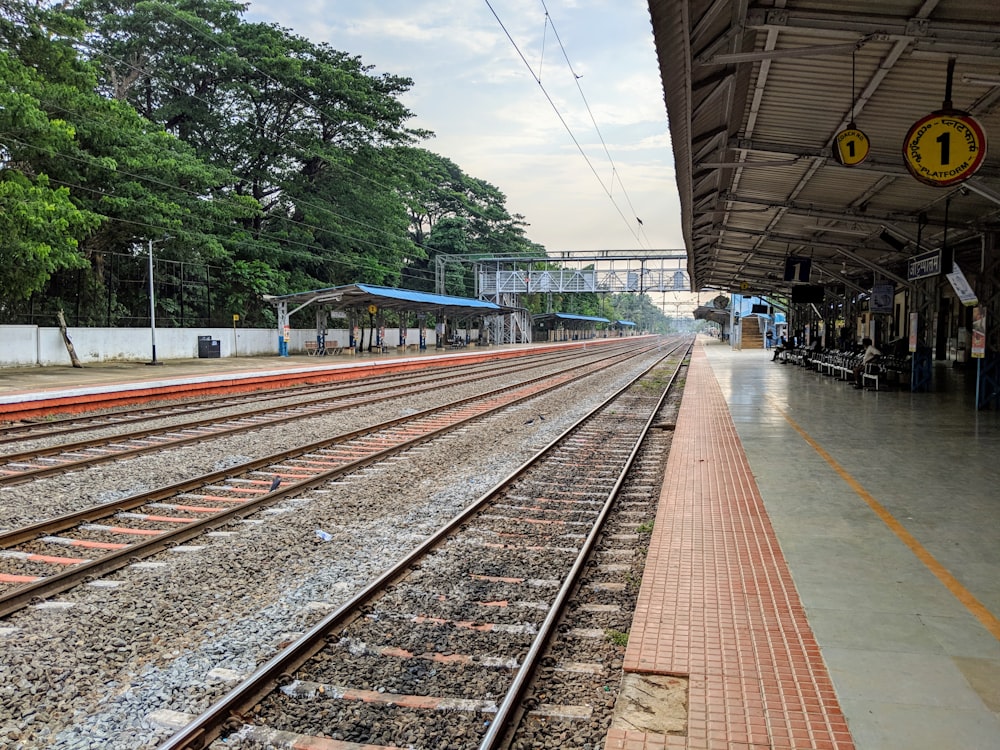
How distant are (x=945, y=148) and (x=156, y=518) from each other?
321 inches

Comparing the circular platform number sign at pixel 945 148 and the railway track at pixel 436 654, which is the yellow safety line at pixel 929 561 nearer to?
the railway track at pixel 436 654

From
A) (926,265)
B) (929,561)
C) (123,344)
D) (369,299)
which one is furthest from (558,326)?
(929,561)

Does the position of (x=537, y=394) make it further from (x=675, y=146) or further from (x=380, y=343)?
(x=380, y=343)

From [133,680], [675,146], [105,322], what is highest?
[675,146]

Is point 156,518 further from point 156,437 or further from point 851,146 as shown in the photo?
point 851,146

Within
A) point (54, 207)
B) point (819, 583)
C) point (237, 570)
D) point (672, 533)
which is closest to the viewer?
point (819, 583)

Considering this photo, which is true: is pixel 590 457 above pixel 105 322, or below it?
below

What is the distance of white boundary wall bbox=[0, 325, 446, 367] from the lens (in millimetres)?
22766

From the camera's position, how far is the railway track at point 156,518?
506 centimetres

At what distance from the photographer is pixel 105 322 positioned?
1069 inches

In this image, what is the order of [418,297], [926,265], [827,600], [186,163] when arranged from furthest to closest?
[418,297] → [186,163] → [926,265] → [827,600]

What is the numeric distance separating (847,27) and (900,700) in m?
5.54

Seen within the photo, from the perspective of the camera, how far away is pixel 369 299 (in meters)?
32.6

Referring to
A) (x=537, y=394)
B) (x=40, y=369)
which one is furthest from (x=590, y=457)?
(x=40, y=369)
